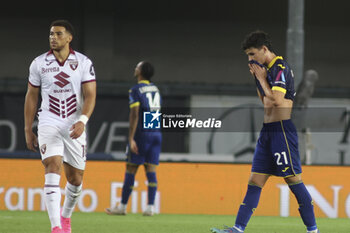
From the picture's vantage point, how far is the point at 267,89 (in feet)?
21.8

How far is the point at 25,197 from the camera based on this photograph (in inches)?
443

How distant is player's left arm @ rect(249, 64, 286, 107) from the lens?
21.5ft

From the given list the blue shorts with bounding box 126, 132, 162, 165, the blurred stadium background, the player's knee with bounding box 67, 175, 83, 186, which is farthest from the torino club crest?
the blurred stadium background

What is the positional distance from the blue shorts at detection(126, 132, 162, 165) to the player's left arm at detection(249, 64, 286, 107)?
3.75 metres

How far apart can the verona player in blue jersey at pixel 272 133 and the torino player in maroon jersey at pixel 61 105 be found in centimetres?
142

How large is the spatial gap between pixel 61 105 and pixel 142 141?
3617mm

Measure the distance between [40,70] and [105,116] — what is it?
5.77 m

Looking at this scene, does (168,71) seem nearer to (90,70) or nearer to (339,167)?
(339,167)

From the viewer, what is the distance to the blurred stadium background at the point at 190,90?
37.2 feet

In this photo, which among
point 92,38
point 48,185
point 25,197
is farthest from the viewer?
point 92,38

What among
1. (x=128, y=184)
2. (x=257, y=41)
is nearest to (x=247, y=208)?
(x=257, y=41)

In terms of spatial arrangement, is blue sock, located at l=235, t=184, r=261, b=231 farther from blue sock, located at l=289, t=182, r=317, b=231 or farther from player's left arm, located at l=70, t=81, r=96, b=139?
player's left arm, located at l=70, t=81, r=96, b=139

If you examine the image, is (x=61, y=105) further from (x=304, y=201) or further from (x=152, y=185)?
(x=152, y=185)

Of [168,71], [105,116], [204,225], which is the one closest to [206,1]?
[168,71]
